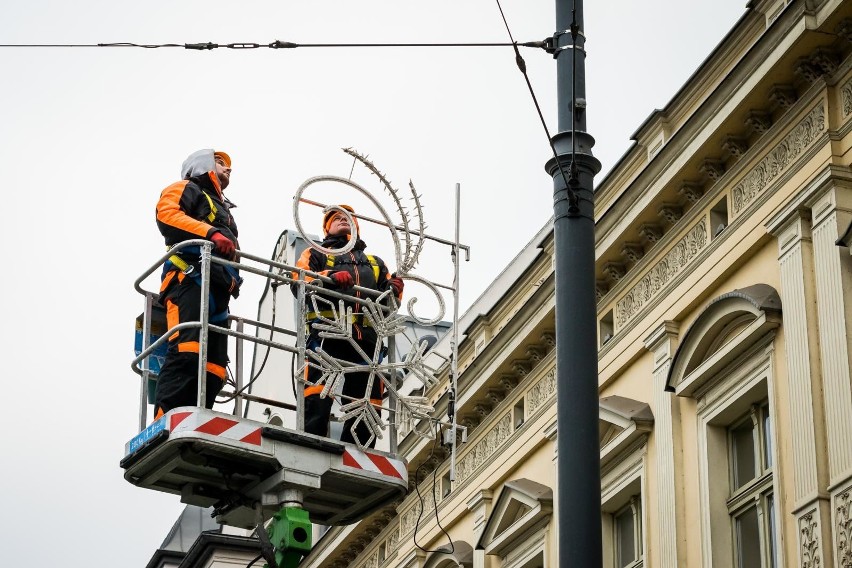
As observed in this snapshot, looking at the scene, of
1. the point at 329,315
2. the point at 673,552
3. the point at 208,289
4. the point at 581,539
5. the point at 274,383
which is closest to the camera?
the point at 581,539

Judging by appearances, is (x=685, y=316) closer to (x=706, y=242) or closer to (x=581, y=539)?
(x=706, y=242)

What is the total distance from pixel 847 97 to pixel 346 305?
15.7 feet

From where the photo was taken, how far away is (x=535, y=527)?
60.9 feet

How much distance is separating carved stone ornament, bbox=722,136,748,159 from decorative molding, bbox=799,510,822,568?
401 cm

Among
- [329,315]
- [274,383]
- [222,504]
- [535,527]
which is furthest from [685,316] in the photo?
[274,383]

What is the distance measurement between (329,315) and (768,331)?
4.10 m

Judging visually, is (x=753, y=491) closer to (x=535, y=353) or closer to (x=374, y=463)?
(x=374, y=463)

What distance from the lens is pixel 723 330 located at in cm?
1542

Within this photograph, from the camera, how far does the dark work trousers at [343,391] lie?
12391 mm

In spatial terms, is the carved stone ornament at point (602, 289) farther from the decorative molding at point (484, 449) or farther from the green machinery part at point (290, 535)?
the green machinery part at point (290, 535)

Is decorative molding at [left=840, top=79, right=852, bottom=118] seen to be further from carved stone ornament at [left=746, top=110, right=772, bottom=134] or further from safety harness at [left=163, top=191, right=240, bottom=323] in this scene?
safety harness at [left=163, top=191, right=240, bottom=323]

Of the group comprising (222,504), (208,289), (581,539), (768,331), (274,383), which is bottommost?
(581,539)

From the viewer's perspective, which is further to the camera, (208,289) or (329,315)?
(329,315)

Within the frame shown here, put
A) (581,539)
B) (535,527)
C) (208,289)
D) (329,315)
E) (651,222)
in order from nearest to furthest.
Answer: (581,539) → (208,289) → (329,315) → (651,222) → (535,527)
